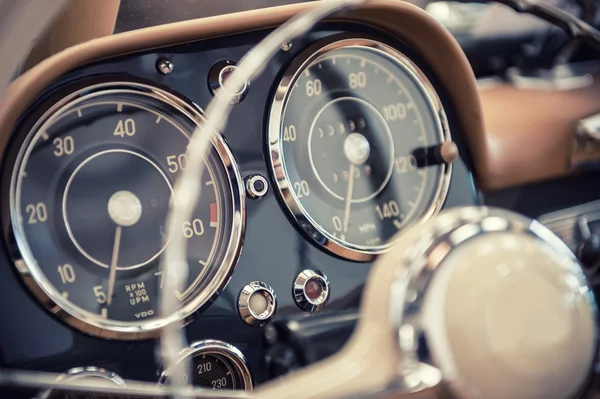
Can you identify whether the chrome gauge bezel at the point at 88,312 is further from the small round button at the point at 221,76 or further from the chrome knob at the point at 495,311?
the chrome knob at the point at 495,311

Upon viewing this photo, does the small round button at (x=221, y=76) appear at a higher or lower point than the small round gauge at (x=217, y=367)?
higher

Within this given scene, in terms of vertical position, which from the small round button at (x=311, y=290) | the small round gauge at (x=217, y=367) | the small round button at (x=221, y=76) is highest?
the small round button at (x=221, y=76)

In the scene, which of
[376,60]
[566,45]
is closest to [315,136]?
[376,60]

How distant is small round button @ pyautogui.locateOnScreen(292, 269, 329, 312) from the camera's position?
1.18 meters

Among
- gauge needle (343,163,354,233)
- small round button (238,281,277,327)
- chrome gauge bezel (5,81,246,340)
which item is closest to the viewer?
chrome gauge bezel (5,81,246,340)

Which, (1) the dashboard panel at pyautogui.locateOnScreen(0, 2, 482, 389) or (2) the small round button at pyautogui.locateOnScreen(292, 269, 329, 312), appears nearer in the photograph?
(1) the dashboard panel at pyautogui.locateOnScreen(0, 2, 482, 389)

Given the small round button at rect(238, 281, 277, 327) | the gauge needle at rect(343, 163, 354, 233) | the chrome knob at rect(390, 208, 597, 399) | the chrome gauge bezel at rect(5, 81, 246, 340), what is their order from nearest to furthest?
the chrome knob at rect(390, 208, 597, 399) < the chrome gauge bezel at rect(5, 81, 246, 340) < the small round button at rect(238, 281, 277, 327) < the gauge needle at rect(343, 163, 354, 233)

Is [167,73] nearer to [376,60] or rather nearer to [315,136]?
[315,136]

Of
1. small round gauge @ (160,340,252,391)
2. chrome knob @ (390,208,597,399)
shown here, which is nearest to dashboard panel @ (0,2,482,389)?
small round gauge @ (160,340,252,391)

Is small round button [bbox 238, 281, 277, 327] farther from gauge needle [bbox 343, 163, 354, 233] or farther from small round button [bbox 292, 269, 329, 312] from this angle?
gauge needle [bbox 343, 163, 354, 233]

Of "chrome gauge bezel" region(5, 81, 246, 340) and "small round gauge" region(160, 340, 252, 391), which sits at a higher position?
"chrome gauge bezel" region(5, 81, 246, 340)

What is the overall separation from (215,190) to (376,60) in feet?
1.28

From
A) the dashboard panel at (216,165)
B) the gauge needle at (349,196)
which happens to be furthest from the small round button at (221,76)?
the gauge needle at (349,196)

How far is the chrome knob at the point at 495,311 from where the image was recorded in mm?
691
